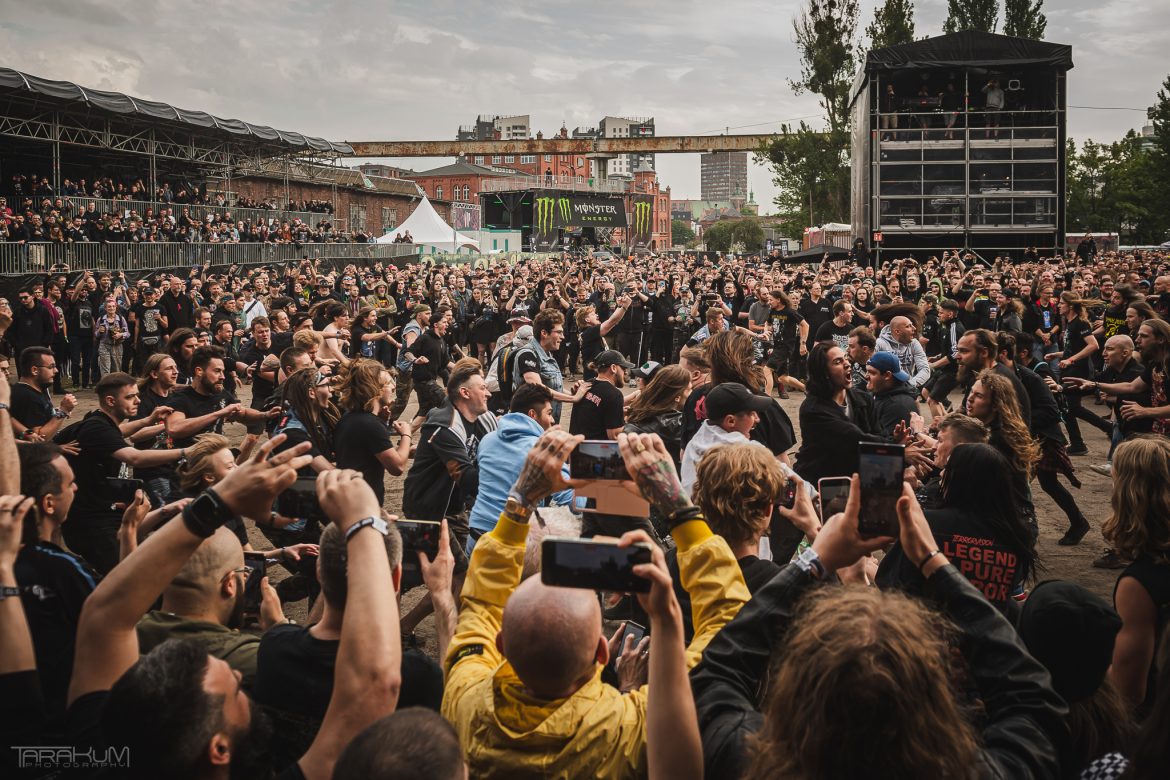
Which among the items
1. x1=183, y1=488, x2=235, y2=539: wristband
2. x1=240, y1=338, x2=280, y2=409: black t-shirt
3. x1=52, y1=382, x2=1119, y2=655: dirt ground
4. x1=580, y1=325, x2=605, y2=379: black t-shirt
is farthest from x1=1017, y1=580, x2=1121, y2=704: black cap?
x1=580, y1=325, x2=605, y2=379: black t-shirt

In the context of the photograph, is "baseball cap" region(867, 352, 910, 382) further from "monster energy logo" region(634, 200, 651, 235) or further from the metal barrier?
"monster energy logo" region(634, 200, 651, 235)

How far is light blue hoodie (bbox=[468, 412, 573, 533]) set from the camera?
170 inches

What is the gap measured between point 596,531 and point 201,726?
232 cm

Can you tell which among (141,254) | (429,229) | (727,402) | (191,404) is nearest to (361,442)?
(191,404)

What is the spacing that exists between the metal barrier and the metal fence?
145cm

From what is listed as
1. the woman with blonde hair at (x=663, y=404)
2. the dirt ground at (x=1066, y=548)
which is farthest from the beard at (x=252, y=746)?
the woman with blonde hair at (x=663, y=404)

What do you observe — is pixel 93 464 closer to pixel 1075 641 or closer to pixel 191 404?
pixel 191 404

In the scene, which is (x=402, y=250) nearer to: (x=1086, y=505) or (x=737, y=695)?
(x=1086, y=505)

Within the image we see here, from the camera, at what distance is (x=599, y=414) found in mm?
5668

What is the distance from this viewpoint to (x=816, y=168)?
42438 millimetres

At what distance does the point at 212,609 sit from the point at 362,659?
115 centimetres

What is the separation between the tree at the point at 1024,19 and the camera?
127ft

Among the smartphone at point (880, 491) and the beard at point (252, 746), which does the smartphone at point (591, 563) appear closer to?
the smartphone at point (880, 491)

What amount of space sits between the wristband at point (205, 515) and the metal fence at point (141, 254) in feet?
61.8
